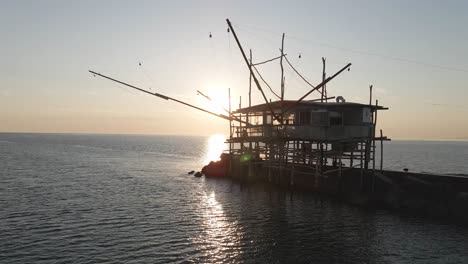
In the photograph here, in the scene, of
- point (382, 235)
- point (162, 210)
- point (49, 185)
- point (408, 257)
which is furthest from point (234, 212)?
point (49, 185)

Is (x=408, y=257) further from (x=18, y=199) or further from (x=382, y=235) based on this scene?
(x=18, y=199)

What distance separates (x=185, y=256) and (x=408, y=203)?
20.8m

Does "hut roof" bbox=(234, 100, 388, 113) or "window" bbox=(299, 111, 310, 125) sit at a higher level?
"hut roof" bbox=(234, 100, 388, 113)

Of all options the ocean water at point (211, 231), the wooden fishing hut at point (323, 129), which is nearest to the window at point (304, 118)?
the wooden fishing hut at point (323, 129)

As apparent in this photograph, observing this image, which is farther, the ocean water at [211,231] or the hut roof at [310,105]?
the hut roof at [310,105]

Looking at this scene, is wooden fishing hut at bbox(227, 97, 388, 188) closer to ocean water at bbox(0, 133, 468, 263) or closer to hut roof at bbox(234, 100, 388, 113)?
hut roof at bbox(234, 100, 388, 113)

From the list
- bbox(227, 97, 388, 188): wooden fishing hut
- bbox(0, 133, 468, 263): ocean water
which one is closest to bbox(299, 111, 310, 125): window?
bbox(227, 97, 388, 188): wooden fishing hut

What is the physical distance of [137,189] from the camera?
4509 cm

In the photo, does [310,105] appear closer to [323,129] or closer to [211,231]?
[323,129]

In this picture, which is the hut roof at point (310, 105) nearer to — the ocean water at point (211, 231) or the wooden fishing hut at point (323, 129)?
the wooden fishing hut at point (323, 129)

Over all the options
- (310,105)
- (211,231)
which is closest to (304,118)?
(310,105)

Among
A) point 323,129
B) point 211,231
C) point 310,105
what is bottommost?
point 211,231

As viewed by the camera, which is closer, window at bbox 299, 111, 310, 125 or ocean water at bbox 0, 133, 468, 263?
ocean water at bbox 0, 133, 468, 263

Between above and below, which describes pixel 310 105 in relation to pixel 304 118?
above
